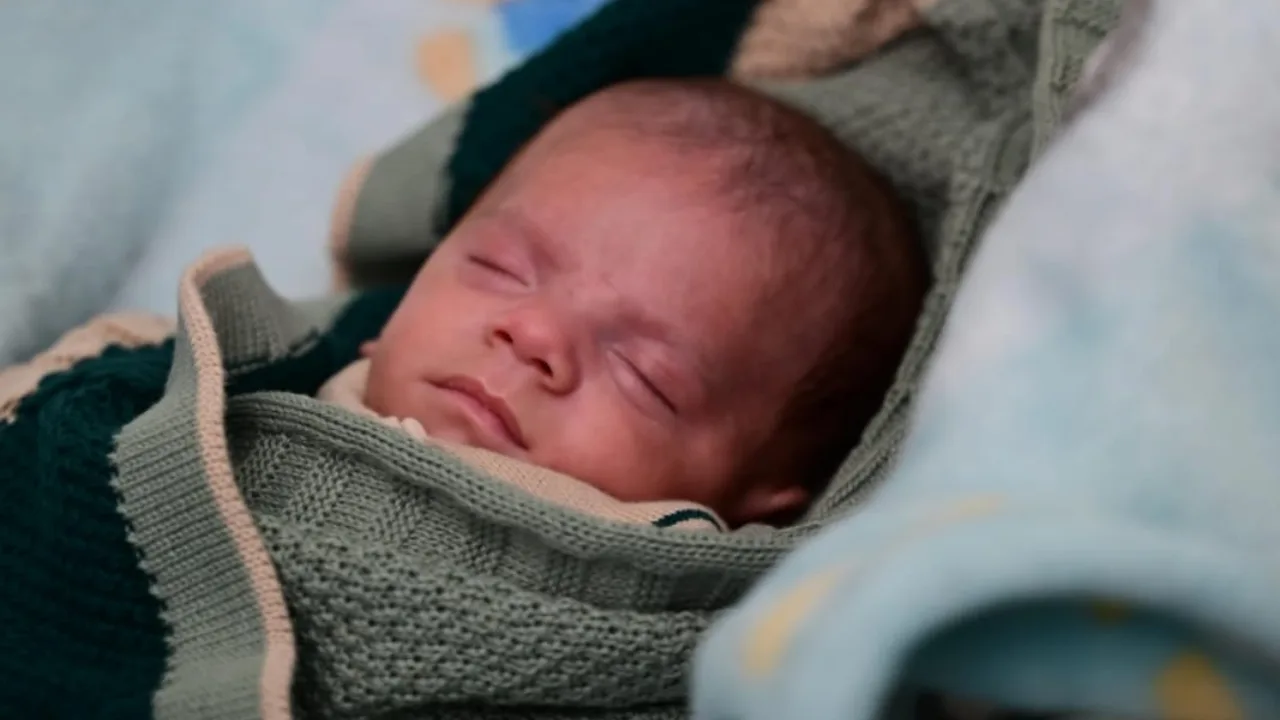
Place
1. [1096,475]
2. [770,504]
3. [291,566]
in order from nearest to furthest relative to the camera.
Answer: [1096,475]
[291,566]
[770,504]

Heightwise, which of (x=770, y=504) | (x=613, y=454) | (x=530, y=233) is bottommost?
(x=770, y=504)

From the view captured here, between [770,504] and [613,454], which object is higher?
[613,454]

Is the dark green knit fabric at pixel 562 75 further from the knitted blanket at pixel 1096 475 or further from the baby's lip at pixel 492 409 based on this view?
the knitted blanket at pixel 1096 475

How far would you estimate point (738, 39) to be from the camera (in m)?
1.19

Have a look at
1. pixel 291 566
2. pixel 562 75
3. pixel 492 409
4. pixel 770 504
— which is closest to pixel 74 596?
pixel 291 566

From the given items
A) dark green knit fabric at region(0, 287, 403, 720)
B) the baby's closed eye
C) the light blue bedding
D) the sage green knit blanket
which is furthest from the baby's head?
the light blue bedding

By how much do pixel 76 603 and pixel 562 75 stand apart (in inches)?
24.2

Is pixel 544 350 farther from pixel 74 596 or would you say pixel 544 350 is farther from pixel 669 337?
pixel 74 596

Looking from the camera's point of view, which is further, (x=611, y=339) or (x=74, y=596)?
(x=611, y=339)

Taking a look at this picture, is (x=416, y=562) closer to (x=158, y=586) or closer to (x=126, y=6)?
(x=158, y=586)

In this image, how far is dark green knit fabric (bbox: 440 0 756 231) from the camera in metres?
1.12

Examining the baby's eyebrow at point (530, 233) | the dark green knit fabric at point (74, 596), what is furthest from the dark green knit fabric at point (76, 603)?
the baby's eyebrow at point (530, 233)

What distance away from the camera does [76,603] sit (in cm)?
71

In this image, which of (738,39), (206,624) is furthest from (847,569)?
(738,39)
